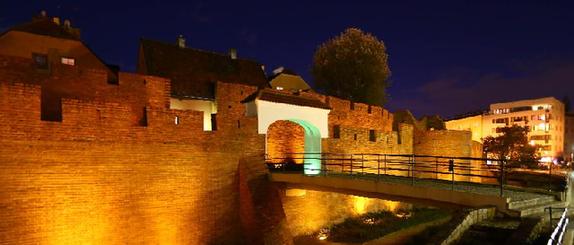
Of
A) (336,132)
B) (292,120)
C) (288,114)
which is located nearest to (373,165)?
(336,132)

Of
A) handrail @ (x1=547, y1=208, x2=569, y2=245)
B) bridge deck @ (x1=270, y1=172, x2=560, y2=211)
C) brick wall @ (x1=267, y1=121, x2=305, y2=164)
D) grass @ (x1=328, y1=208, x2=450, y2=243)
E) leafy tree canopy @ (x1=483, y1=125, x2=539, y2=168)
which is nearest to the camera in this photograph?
handrail @ (x1=547, y1=208, x2=569, y2=245)

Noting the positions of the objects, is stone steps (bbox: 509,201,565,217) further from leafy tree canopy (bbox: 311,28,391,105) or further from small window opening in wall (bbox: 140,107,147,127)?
leafy tree canopy (bbox: 311,28,391,105)

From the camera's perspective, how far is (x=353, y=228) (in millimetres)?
17422

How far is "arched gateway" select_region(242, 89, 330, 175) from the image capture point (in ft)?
50.5

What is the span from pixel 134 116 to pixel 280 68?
16.4 m

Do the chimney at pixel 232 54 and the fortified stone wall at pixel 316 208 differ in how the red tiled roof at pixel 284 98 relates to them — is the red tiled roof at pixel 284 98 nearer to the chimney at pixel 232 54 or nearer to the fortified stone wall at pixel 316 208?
the fortified stone wall at pixel 316 208

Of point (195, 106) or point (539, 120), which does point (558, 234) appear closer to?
point (195, 106)

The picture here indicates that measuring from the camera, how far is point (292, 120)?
657 inches

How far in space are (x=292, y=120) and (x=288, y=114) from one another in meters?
0.57

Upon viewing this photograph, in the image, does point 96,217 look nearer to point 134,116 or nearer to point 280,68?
point 134,116

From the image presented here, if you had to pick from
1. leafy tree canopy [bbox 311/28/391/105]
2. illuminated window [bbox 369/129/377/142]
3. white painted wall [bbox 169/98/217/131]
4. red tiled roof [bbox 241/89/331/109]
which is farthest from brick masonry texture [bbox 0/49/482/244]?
leafy tree canopy [bbox 311/28/391/105]

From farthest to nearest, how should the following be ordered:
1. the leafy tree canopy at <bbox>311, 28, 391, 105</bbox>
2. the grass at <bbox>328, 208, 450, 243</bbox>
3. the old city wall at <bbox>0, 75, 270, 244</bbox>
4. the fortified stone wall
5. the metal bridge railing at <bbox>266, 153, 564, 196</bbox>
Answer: the leafy tree canopy at <bbox>311, 28, 391, 105</bbox>
the grass at <bbox>328, 208, 450, 243</bbox>
the fortified stone wall
the metal bridge railing at <bbox>266, 153, 564, 196</bbox>
the old city wall at <bbox>0, 75, 270, 244</bbox>

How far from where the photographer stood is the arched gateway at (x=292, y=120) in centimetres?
1540

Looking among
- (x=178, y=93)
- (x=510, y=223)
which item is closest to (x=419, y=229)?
(x=510, y=223)
